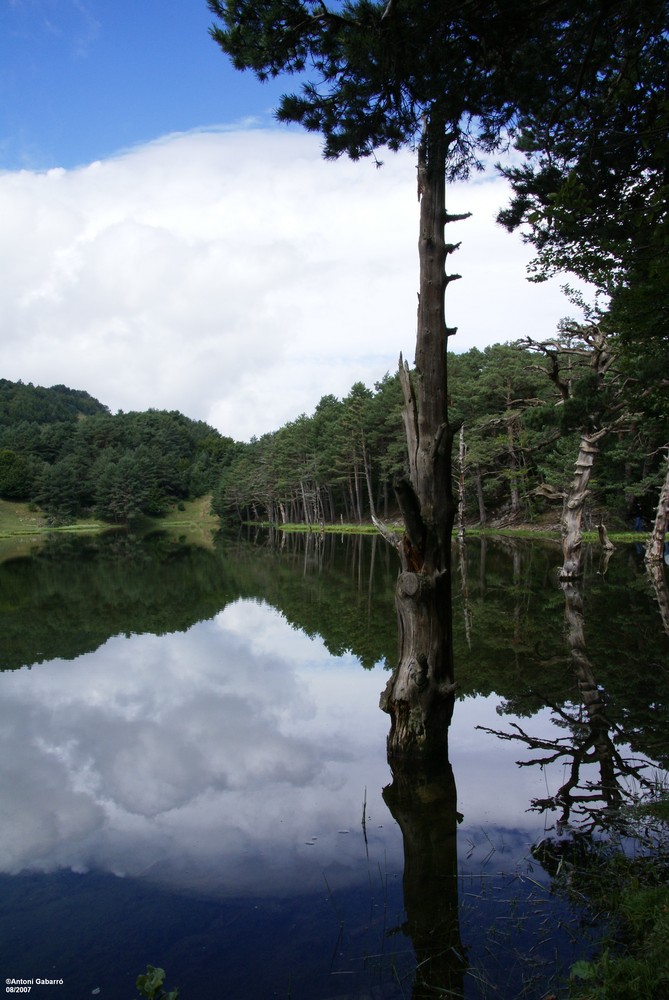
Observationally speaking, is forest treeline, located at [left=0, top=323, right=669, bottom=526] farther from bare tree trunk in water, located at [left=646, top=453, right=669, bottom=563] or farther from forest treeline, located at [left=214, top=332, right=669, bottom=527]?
bare tree trunk in water, located at [left=646, top=453, right=669, bottom=563]

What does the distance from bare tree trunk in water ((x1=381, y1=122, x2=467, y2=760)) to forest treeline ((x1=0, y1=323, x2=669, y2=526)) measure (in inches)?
18.6

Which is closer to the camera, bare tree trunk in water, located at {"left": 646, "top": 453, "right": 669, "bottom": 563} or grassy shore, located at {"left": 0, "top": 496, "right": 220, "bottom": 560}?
bare tree trunk in water, located at {"left": 646, "top": 453, "right": 669, "bottom": 563}

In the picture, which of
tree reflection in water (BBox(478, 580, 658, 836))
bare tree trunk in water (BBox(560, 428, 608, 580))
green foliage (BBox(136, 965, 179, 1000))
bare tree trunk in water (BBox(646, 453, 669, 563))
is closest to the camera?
green foliage (BBox(136, 965, 179, 1000))

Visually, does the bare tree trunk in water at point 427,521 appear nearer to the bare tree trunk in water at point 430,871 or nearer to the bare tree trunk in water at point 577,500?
the bare tree trunk in water at point 430,871

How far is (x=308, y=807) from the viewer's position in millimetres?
6234

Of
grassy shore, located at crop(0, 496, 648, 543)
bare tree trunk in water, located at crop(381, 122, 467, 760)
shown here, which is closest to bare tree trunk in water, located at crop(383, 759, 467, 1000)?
bare tree trunk in water, located at crop(381, 122, 467, 760)

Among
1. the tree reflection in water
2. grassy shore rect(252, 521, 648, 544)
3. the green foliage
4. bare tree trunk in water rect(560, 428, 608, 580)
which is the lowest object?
the tree reflection in water

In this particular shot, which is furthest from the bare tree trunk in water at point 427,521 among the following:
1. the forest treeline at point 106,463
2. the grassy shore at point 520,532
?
the forest treeline at point 106,463

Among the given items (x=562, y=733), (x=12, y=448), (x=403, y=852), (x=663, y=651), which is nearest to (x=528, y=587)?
(x=663, y=651)

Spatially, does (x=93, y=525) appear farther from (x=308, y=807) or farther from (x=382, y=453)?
(x=308, y=807)

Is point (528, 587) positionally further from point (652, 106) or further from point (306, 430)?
point (306, 430)

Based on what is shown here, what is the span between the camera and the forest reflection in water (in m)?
3.93

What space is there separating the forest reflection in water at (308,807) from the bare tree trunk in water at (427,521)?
0.64m

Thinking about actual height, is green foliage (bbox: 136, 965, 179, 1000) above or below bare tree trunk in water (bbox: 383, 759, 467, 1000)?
above
